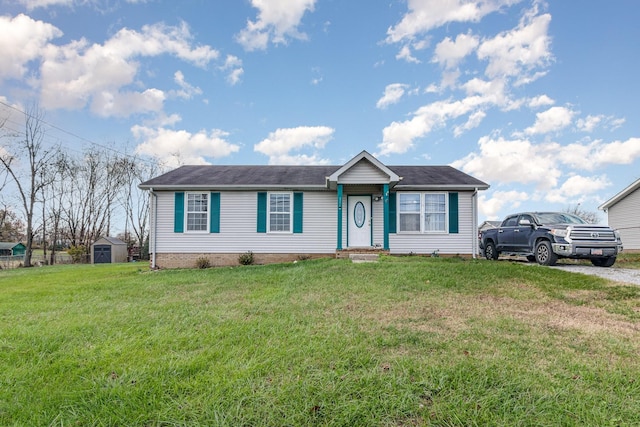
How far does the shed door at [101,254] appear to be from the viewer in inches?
875

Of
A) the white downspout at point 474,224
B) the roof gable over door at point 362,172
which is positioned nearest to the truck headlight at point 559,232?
the white downspout at point 474,224

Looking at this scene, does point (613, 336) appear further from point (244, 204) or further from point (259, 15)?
point (259, 15)

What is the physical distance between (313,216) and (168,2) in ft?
27.8

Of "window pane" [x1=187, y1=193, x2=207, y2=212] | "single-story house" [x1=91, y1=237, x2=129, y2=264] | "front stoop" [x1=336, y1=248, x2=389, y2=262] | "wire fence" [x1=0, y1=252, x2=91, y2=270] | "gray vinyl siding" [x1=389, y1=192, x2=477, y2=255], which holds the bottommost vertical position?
"wire fence" [x1=0, y1=252, x2=91, y2=270]

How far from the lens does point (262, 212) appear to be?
12969 mm

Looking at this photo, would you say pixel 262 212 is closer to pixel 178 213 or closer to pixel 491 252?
pixel 178 213

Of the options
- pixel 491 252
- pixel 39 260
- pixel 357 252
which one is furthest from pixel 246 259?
pixel 39 260

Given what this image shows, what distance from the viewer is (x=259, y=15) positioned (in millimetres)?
11062

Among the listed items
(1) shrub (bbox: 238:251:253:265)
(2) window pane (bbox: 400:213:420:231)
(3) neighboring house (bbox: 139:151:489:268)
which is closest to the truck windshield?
(3) neighboring house (bbox: 139:151:489:268)

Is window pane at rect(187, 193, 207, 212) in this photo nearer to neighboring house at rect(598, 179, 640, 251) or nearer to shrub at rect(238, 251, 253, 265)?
shrub at rect(238, 251, 253, 265)

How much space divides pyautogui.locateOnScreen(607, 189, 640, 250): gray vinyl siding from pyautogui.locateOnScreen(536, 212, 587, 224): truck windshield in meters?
11.6

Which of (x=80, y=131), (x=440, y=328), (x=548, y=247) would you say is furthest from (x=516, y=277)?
(x=80, y=131)

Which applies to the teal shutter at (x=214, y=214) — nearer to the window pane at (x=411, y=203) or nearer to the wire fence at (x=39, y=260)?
the window pane at (x=411, y=203)

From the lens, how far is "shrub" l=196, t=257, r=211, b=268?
1252 centimetres
